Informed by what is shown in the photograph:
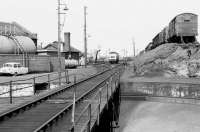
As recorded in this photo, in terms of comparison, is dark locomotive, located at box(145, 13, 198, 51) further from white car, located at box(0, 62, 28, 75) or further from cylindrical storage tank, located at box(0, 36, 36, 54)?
white car, located at box(0, 62, 28, 75)

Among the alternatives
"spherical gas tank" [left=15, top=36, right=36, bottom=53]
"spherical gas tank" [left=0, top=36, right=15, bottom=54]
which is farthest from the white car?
"spherical gas tank" [left=15, top=36, right=36, bottom=53]

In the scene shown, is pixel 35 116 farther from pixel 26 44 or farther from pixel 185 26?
pixel 26 44

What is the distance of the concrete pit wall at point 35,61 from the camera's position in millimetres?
42375

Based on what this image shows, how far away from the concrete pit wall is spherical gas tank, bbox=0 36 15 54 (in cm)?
326

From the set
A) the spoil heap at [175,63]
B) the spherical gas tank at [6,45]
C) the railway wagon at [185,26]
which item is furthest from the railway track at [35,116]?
the railway wagon at [185,26]

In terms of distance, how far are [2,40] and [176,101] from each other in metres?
28.0

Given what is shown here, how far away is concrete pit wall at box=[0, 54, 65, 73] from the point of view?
42375mm

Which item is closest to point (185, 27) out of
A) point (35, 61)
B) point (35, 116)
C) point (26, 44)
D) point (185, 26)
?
point (185, 26)

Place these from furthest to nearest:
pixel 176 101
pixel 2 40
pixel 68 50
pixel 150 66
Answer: pixel 68 50, pixel 150 66, pixel 2 40, pixel 176 101

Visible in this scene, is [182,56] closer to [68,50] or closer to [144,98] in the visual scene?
[144,98]

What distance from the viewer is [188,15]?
45938mm

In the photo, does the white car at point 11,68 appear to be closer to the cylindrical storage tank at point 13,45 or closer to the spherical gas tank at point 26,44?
the cylindrical storage tank at point 13,45

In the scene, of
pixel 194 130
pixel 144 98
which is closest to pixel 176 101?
pixel 144 98

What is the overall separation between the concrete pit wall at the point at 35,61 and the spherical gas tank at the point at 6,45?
326 cm
